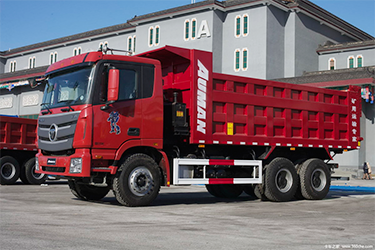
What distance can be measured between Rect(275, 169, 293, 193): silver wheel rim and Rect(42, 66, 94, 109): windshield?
5522mm

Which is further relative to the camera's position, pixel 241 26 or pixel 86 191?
pixel 241 26

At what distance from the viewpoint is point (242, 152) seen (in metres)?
12.9

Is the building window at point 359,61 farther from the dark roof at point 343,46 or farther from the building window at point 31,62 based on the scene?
the building window at point 31,62

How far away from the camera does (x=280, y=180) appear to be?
513 inches

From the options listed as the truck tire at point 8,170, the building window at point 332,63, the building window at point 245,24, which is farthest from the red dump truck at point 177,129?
the building window at point 332,63

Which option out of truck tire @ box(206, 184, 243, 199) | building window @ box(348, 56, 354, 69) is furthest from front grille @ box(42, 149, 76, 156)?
building window @ box(348, 56, 354, 69)

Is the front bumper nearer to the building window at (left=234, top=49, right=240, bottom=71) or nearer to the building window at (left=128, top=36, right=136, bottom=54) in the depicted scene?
the building window at (left=234, top=49, right=240, bottom=71)

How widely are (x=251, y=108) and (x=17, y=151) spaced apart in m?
10.3

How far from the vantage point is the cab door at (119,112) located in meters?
10.3

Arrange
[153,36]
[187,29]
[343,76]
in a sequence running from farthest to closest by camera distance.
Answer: [153,36] < [187,29] < [343,76]

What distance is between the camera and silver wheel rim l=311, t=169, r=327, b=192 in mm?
13688

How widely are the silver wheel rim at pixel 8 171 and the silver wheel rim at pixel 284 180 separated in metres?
10.2

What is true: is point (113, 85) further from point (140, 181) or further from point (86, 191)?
point (86, 191)

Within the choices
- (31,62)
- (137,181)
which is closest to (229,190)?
(137,181)
